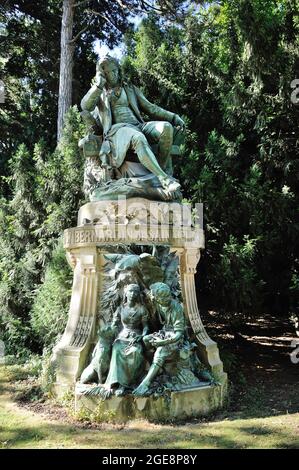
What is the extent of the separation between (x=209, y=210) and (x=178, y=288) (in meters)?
2.89

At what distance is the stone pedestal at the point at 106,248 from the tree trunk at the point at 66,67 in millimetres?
5530

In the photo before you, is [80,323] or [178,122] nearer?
[80,323]

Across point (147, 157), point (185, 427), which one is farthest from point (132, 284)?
point (147, 157)

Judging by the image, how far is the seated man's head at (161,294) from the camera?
4891 millimetres

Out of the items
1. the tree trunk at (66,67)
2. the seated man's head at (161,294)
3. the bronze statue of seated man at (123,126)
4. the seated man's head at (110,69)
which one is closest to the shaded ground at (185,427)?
the seated man's head at (161,294)

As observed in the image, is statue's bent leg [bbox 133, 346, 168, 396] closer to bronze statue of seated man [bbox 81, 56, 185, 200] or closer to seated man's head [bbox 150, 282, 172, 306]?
seated man's head [bbox 150, 282, 172, 306]

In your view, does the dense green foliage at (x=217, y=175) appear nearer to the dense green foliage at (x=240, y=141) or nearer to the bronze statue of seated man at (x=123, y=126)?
the dense green foliage at (x=240, y=141)

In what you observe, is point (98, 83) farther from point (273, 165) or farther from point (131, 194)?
point (273, 165)

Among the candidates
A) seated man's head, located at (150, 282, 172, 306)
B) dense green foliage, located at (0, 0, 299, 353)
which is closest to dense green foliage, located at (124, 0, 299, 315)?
dense green foliage, located at (0, 0, 299, 353)

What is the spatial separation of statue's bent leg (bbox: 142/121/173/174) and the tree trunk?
15.8ft

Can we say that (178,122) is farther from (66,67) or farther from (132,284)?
(66,67)

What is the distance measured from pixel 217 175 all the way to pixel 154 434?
5.11 m

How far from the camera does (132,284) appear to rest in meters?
4.99
